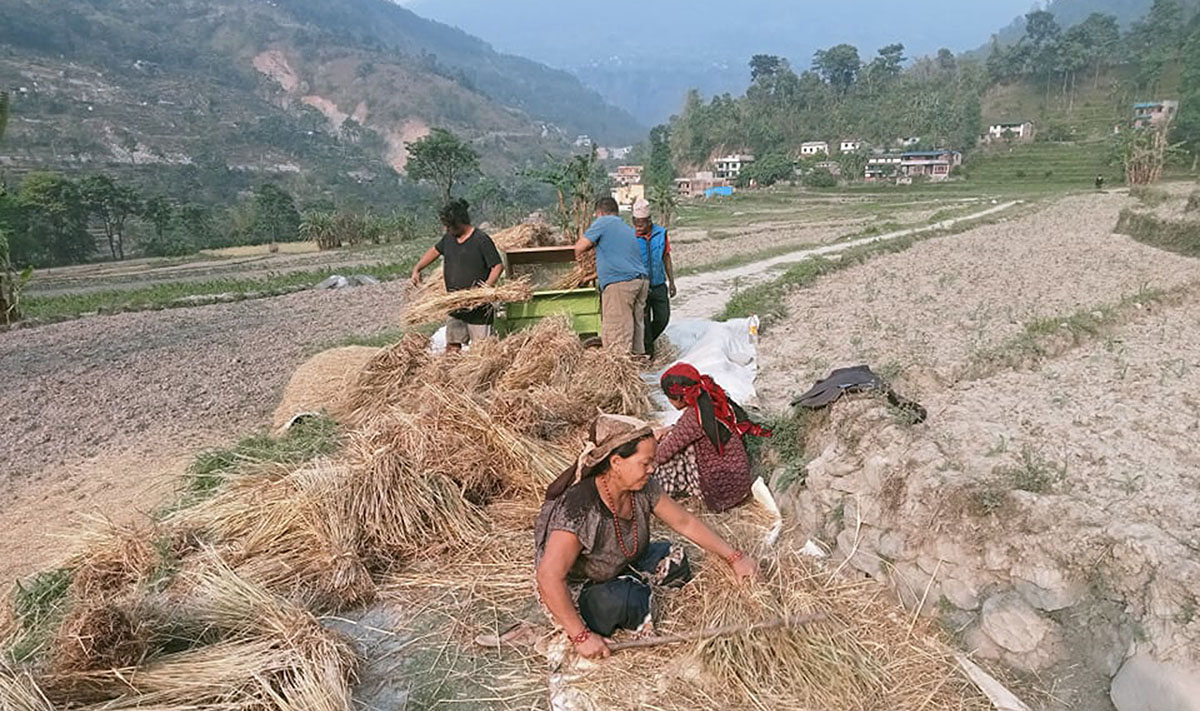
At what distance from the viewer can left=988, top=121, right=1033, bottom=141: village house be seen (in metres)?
64.8

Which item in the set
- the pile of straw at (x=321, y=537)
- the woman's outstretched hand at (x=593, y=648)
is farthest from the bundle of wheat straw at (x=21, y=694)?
the woman's outstretched hand at (x=593, y=648)

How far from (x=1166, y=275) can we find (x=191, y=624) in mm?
10832

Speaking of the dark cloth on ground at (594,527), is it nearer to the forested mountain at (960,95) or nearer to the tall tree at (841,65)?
the forested mountain at (960,95)

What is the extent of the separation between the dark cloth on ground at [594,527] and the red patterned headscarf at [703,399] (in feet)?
3.23

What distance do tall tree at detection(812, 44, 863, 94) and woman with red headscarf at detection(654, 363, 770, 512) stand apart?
318 ft

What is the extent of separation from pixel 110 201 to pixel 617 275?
130 ft

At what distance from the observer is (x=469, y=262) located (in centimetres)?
545

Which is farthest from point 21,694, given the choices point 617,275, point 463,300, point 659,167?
point 659,167

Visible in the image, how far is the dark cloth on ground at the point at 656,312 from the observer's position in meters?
6.07

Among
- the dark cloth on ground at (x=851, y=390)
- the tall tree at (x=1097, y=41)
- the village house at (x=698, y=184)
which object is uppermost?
the tall tree at (x=1097, y=41)

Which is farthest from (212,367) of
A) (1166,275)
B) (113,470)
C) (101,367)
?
(1166,275)

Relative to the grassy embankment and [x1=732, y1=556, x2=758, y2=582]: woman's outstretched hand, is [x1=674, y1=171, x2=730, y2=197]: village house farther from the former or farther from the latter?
[x1=732, y1=556, x2=758, y2=582]: woman's outstretched hand

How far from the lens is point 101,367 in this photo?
25.4 ft

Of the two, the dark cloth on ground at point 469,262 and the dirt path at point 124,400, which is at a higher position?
the dark cloth on ground at point 469,262
